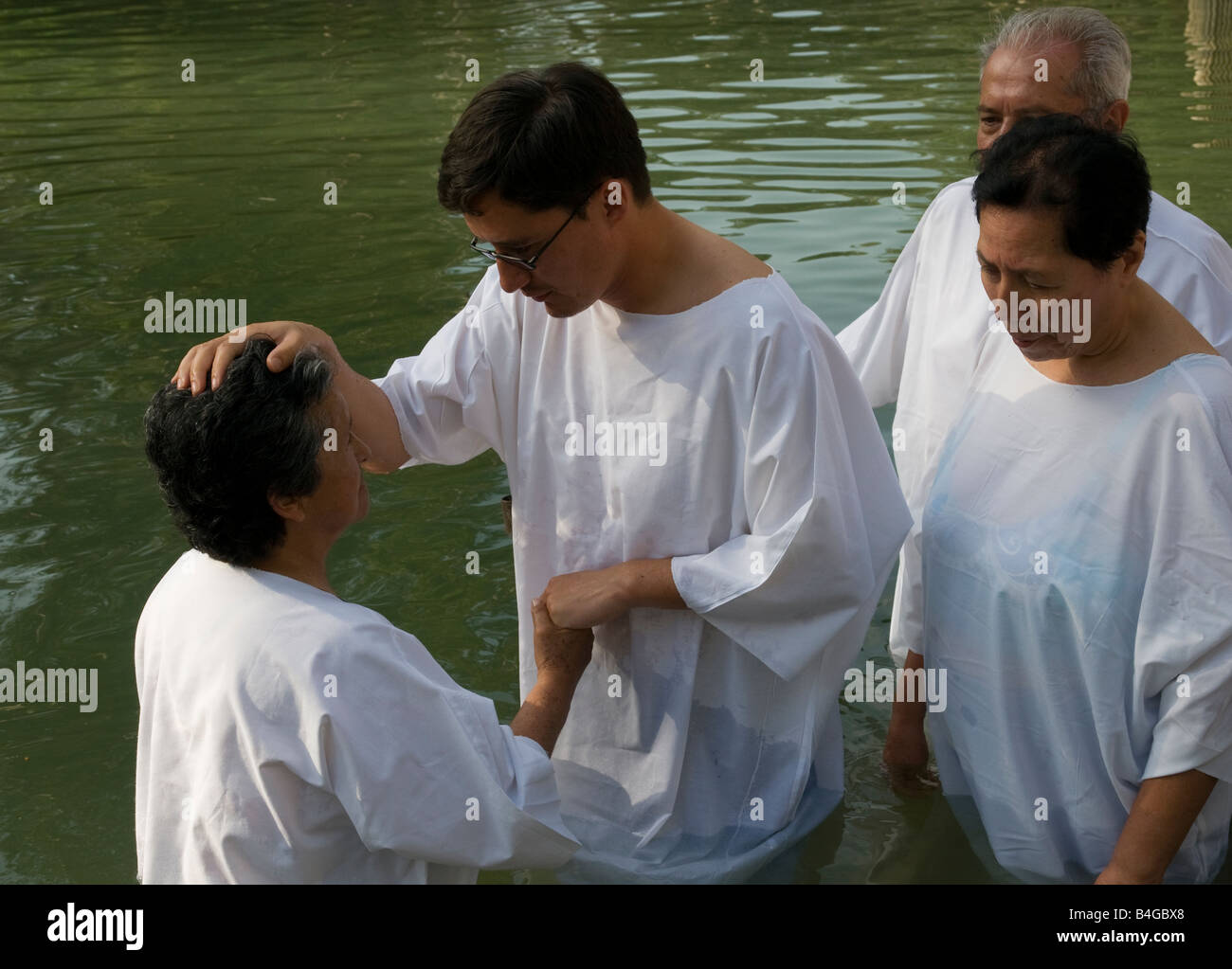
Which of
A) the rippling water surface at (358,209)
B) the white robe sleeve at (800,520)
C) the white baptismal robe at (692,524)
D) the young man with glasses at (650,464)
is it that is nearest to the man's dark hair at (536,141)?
the young man with glasses at (650,464)

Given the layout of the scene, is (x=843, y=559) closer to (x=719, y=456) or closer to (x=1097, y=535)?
(x=719, y=456)

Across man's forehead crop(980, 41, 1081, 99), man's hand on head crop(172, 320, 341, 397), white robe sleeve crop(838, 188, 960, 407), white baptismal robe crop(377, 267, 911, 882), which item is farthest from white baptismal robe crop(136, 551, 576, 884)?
man's forehead crop(980, 41, 1081, 99)

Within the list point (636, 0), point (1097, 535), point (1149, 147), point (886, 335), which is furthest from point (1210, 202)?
point (636, 0)

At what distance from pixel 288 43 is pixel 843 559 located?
14.5m

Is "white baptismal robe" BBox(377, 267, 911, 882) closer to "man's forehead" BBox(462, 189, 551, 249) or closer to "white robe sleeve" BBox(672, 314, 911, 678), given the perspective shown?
"white robe sleeve" BBox(672, 314, 911, 678)

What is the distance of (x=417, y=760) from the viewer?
2410mm

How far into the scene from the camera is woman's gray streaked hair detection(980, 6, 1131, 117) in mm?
3293

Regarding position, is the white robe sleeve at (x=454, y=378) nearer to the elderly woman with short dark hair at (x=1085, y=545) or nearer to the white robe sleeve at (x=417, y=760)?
the white robe sleeve at (x=417, y=760)

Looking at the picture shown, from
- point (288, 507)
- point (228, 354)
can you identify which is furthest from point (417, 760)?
point (228, 354)

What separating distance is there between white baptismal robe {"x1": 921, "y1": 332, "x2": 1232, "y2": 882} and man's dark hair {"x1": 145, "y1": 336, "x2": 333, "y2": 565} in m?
1.40

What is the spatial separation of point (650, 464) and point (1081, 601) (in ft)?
2.86

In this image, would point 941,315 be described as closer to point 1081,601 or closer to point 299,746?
point 1081,601

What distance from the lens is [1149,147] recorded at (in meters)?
10.4

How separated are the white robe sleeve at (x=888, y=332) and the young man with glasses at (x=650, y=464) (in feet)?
2.83
